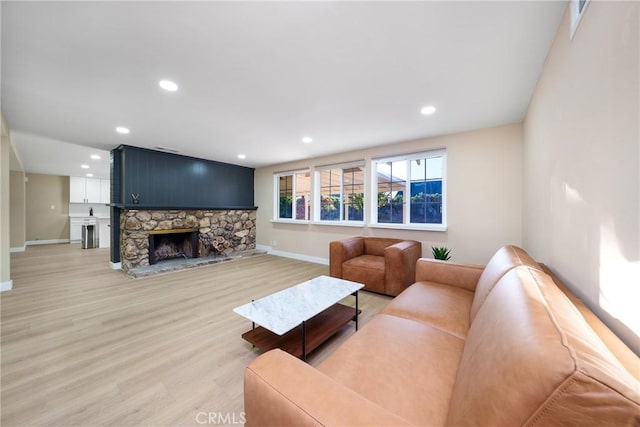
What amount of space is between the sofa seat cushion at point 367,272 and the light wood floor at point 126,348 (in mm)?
158

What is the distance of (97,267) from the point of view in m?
4.51

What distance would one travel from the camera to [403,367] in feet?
3.46

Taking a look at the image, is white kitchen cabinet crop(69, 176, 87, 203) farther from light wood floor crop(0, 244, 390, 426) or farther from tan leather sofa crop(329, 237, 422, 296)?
tan leather sofa crop(329, 237, 422, 296)

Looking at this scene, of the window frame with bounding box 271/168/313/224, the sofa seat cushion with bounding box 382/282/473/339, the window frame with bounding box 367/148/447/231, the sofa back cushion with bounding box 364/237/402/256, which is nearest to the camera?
the sofa seat cushion with bounding box 382/282/473/339

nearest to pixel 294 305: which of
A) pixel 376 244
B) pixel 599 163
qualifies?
pixel 599 163

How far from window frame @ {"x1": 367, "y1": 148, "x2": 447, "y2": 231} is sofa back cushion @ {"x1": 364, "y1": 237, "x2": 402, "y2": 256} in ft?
1.08

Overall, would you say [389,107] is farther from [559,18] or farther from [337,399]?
[337,399]

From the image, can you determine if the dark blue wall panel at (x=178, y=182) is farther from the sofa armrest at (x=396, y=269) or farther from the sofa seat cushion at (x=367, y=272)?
the sofa armrest at (x=396, y=269)

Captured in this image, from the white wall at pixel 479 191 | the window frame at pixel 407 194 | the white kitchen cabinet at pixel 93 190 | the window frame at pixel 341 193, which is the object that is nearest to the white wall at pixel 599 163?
the white wall at pixel 479 191

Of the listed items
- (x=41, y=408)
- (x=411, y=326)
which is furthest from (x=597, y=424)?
(x=41, y=408)

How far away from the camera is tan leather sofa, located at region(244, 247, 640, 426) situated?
0.46 m

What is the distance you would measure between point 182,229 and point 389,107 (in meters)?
4.62

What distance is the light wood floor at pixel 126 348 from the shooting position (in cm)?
138
